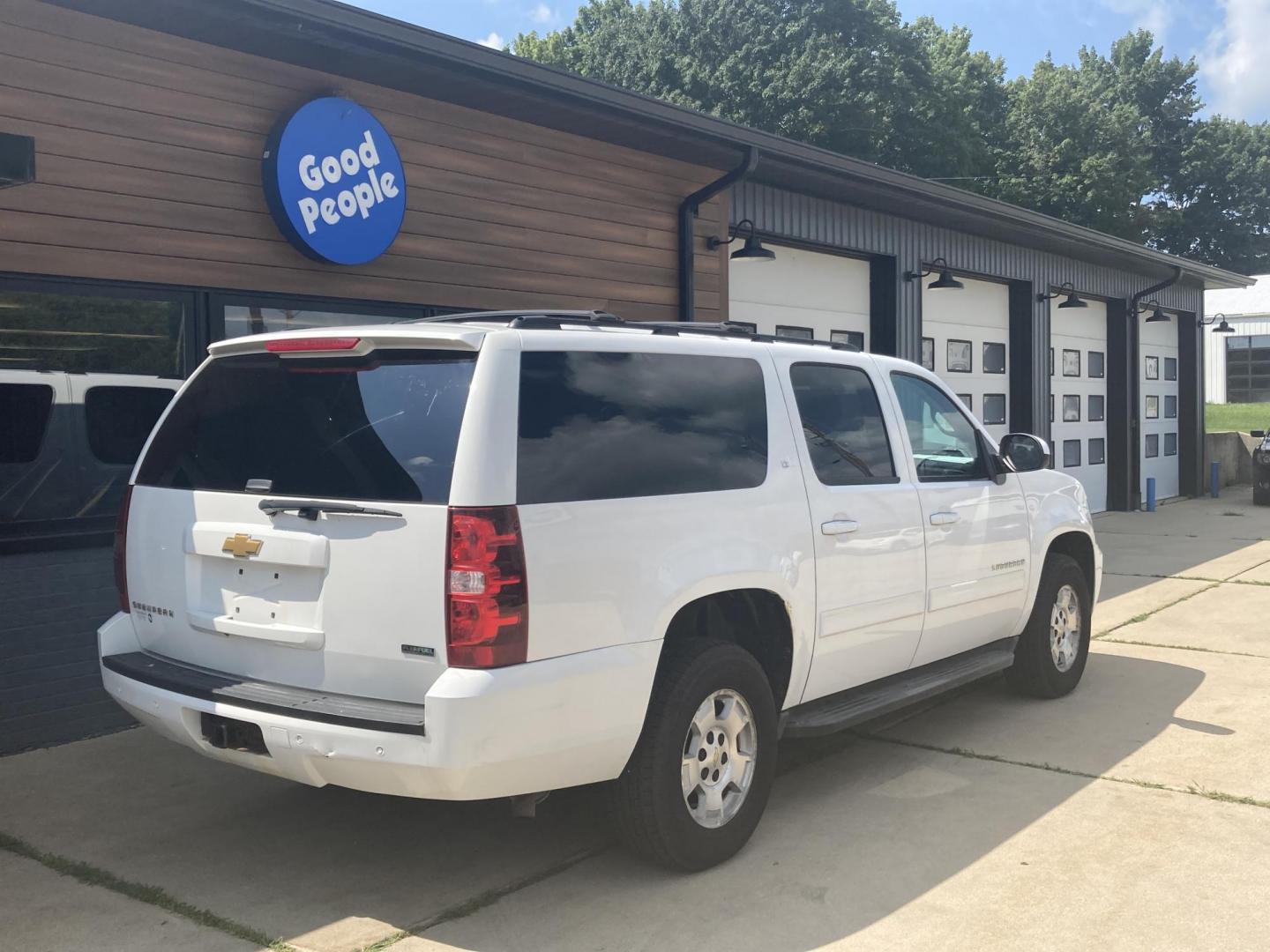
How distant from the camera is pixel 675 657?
3.98 meters

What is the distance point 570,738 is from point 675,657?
583mm

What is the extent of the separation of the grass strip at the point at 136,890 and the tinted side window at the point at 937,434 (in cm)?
328

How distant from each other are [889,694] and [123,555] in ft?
10.2

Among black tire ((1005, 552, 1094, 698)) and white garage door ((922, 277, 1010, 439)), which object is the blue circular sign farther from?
white garage door ((922, 277, 1010, 439))

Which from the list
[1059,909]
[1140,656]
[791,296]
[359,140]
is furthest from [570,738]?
[791,296]

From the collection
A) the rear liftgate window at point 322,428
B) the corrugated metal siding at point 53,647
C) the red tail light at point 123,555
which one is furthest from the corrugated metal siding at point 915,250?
the red tail light at point 123,555

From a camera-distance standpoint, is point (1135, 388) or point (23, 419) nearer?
point (23, 419)

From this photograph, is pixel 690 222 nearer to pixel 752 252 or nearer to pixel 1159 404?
pixel 752 252

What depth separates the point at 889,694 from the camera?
5.00m

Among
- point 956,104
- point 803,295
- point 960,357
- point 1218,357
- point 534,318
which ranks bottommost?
point 534,318

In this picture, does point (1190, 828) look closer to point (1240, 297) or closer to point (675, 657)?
point (675, 657)

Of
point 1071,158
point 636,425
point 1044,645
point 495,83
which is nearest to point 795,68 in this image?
point 1071,158

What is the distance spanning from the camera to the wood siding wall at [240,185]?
226 inches

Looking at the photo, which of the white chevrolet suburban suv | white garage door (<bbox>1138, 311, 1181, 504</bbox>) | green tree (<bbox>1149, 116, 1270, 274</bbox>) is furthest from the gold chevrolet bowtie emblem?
green tree (<bbox>1149, 116, 1270, 274</bbox>)
